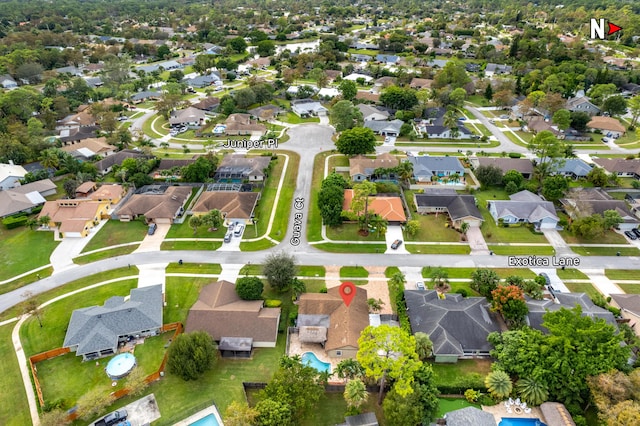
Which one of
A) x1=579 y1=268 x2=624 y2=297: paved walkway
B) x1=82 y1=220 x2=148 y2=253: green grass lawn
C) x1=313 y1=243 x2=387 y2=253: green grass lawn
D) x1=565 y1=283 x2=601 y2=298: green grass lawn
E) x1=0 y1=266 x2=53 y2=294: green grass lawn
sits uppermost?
x1=0 y1=266 x2=53 y2=294: green grass lawn

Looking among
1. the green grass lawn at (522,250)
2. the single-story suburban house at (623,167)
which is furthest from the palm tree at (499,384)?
the single-story suburban house at (623,167)

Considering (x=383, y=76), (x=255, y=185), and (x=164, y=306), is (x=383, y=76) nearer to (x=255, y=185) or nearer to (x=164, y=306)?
(x=255, y=185)

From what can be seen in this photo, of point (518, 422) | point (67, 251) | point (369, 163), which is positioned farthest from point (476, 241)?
point (67, 251)

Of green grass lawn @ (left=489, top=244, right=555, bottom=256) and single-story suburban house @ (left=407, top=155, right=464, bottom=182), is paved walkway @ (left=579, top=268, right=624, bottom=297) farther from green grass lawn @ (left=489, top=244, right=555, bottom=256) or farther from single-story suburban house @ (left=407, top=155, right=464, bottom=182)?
single-story suburban house @ (left=407, top=155, right=464, bottom=182)

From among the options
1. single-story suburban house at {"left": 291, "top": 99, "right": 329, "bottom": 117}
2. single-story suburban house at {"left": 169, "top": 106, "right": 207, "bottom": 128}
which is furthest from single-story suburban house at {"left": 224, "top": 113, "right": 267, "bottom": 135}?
single-story suburban house at {"left": 291, "top": 99, "right": 329, "bottom": 117}

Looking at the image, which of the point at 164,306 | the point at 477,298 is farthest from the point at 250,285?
the point at 477,298

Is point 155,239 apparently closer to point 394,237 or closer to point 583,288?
point 394,237

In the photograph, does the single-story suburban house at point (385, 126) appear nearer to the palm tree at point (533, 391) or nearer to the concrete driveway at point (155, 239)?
the concrete driveway at point (155, 239)
